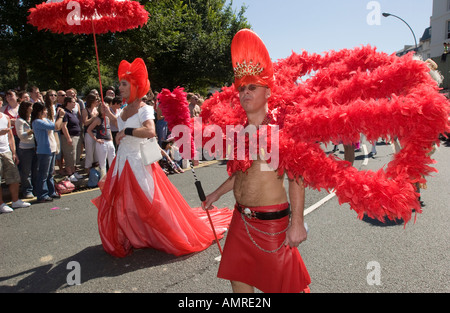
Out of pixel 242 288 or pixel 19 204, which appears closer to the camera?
pixel 242 288

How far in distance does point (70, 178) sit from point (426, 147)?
783 centimetres

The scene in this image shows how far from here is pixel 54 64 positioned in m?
16.0

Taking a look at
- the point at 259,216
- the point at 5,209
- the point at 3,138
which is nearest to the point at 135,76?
the point at 259,216

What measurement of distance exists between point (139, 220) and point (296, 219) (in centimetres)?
241

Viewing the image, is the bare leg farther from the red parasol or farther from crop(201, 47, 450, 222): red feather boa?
the red parasol

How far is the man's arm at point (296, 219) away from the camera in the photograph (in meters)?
2.20

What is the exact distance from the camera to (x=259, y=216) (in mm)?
2379

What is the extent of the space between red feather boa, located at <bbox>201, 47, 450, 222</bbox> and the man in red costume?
141mm

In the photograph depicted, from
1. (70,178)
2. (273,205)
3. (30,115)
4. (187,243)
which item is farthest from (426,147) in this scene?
(70,178)

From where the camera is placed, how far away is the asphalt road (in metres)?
3.38

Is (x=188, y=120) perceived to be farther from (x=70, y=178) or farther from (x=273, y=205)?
(x=70, y=178)

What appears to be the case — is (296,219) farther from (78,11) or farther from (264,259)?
(78,11)

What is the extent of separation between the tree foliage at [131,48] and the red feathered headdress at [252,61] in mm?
12700

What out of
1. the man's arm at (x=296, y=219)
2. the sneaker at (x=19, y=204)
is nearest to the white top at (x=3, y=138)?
the sneaker at (x=19, y=204)
